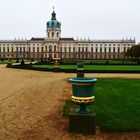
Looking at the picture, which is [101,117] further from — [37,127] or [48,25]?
[48,25]

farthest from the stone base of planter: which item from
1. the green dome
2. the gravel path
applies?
the green dome

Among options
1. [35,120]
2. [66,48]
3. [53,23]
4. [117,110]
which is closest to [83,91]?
[35,120]

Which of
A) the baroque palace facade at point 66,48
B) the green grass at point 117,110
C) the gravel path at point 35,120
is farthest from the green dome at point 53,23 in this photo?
the gravel path at point 35,120

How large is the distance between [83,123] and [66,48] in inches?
3635

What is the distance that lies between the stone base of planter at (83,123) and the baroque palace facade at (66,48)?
8954 cm

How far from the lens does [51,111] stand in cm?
677

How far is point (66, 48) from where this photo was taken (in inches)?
3824

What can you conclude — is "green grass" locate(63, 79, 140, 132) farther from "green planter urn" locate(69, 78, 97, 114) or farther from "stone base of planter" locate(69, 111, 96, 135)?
"green planter urn" locate(69, 78, 97, 114)

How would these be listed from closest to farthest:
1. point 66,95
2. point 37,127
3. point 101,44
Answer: point 37,127 < point 66,95 < point 101,44

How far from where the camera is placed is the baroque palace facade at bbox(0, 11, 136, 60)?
316 ft

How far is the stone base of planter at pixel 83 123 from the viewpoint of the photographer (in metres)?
5.12

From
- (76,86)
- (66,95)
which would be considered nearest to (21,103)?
(66,95)

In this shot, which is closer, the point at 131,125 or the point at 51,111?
the point at 131,125

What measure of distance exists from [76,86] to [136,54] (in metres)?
52.3
